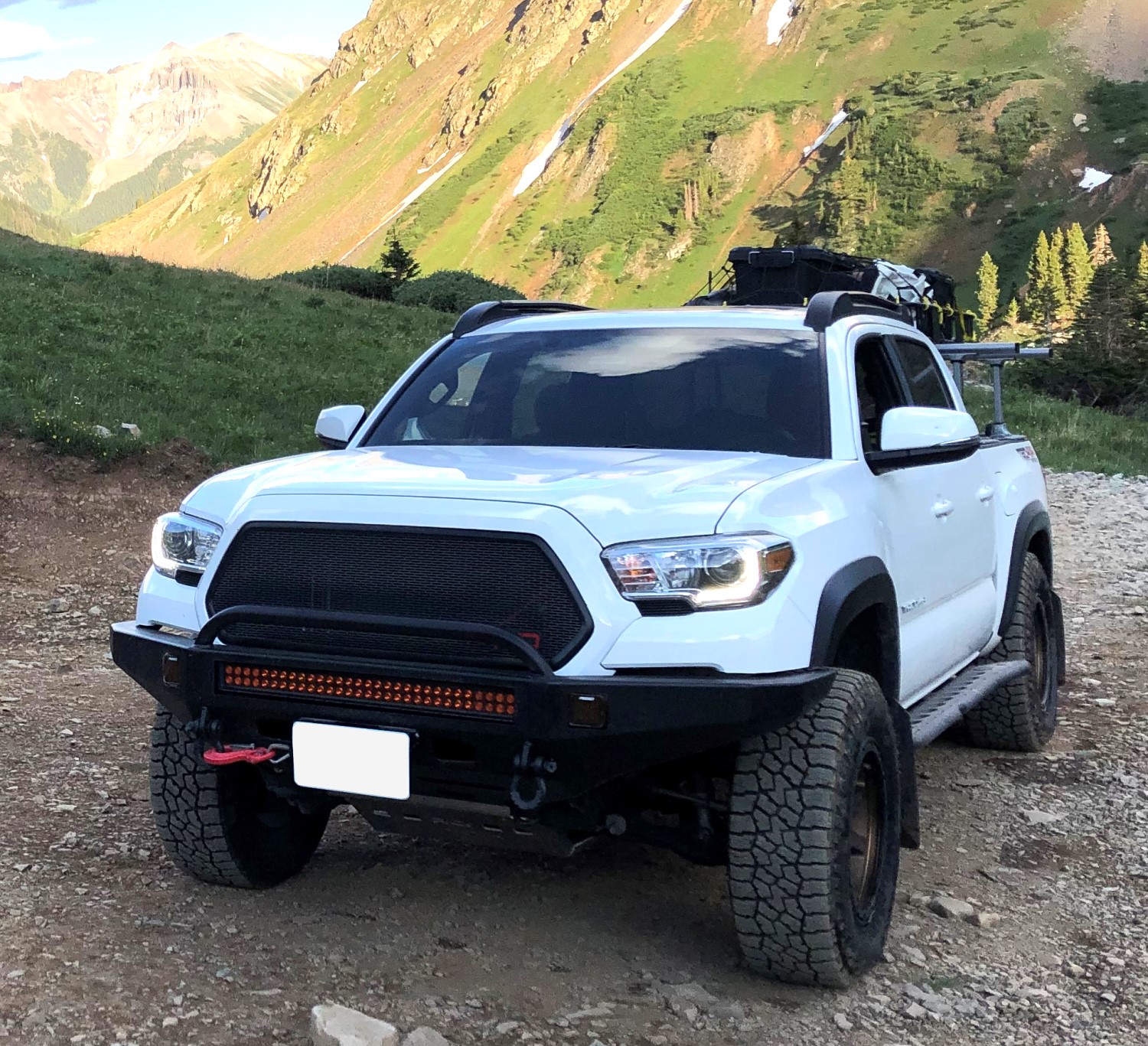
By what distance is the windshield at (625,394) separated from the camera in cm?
409

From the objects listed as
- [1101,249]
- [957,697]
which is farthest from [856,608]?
[1101,249]

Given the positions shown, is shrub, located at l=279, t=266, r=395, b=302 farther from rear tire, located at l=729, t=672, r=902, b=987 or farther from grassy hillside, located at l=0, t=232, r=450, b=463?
rear tire, located at l=729, t=672, r=902, b=987

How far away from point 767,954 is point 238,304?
62.3 feet

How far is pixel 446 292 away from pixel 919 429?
25.0 metres

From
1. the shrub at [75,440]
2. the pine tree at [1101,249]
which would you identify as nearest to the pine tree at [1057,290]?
the pine tree at [1101,249]

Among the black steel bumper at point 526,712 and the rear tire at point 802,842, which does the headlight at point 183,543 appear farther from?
the rear tire at point 802,842

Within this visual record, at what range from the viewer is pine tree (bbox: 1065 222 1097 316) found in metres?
101

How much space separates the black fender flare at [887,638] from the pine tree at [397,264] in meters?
26.4

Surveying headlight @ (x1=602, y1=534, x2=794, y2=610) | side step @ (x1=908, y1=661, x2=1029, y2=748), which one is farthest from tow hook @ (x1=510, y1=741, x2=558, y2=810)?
side step @ (x1=908, y1=661, x2=1029, y2=748)

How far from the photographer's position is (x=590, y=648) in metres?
2.98

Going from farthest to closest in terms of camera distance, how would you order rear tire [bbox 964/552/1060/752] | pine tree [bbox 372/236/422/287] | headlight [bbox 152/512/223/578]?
1. pine tree [bbox 372/236/422/287]
2. rear tire [bbox 964/552/1060/752]
3. headlight [bbox 152/512/223/578]

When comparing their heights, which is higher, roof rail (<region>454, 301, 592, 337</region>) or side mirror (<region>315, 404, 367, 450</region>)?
roof rail (<region>454, 301, 592, 337</region>)

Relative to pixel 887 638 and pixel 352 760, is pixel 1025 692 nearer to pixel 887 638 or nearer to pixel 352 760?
pixel 887 638

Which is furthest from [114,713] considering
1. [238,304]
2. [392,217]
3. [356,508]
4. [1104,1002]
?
[392,217]
